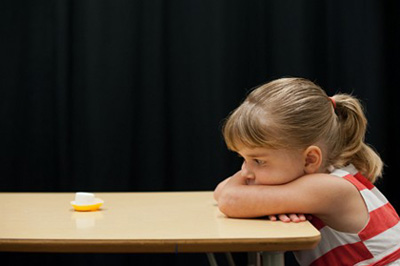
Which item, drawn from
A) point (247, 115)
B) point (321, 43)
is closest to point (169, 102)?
point (321, 43)

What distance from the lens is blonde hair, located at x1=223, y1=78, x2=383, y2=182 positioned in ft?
3.53

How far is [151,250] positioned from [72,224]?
0.25 meters

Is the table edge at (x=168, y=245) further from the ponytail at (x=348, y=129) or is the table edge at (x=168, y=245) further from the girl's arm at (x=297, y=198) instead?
the ponytail at (x=348, y=129)

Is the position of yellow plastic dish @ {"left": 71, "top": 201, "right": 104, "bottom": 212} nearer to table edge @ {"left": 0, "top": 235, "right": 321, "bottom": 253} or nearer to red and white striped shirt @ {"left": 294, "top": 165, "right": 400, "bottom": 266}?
table edge @ {"left": 0, "top": 235, "right": 321, "bottom": 253}

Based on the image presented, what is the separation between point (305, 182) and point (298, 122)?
14 cm

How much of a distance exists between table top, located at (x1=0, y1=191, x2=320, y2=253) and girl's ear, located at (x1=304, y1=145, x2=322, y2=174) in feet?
0.58

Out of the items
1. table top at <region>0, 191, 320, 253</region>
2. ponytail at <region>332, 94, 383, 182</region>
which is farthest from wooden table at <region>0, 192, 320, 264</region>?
ponytail at <region>332, 94, 383, 182</region>

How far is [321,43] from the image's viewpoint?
235cm

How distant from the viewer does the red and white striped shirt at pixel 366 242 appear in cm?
106

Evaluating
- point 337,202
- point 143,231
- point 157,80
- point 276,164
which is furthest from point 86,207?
point 157,80

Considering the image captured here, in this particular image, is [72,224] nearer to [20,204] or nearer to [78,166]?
[20,204]

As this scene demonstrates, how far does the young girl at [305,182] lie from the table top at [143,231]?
0.06 metres

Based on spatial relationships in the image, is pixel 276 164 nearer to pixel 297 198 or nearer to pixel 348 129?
pixel 297 198

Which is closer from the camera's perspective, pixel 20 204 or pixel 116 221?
pixel 116 221
